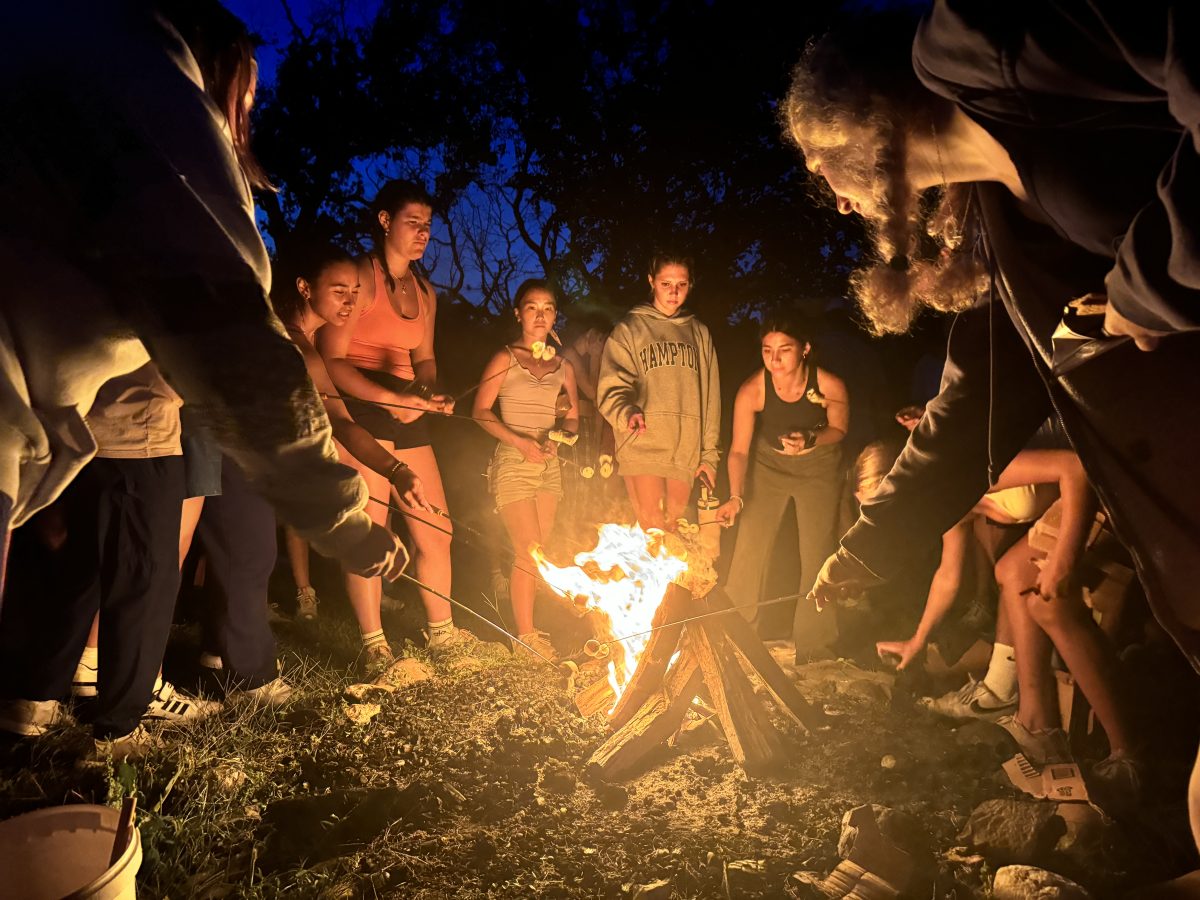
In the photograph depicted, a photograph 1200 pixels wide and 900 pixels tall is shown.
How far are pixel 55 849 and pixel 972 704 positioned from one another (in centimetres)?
461

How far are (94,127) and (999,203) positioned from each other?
2302 millimetres

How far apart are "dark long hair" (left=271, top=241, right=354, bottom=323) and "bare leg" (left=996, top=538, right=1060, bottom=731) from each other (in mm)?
4538

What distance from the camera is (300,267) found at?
4.96 m

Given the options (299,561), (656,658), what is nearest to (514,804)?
(656,658)

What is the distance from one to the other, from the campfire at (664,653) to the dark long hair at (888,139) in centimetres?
206

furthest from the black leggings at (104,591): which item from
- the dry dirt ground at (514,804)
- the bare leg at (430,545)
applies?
the bare leg at (430,545)

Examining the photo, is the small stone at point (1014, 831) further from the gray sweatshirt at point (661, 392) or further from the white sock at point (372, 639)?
the white sock at point (372, 639)

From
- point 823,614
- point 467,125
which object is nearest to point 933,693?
point 823,614

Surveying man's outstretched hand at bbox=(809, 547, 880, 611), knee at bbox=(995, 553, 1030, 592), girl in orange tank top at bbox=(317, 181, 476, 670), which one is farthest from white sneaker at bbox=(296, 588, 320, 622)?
knee at bbox=(995, 553, 1030, 592)

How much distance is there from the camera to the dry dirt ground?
3.07 m

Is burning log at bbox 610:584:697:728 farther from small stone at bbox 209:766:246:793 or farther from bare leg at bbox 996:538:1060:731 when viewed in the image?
small stone at bbox 209:766:246:793

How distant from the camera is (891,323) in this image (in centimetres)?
297

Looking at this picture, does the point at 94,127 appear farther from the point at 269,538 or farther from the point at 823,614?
the point at 823,614

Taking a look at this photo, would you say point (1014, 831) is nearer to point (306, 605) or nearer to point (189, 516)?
point (189, 516)
